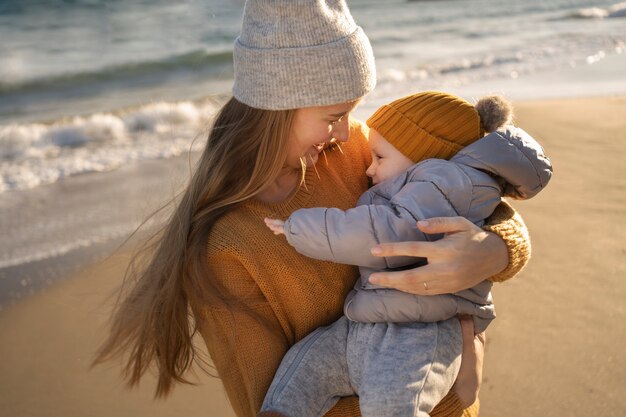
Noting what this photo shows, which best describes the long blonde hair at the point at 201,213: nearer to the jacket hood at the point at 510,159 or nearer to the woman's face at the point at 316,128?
the woman's face at the point at 316,128

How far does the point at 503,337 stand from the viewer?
13.1 feet

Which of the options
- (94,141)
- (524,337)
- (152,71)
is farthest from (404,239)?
(152,71)

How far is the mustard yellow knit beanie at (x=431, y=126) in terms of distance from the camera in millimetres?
2414

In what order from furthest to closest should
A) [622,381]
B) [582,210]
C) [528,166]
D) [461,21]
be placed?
[461,21] → [582,210] → [622,381] → [528,166]

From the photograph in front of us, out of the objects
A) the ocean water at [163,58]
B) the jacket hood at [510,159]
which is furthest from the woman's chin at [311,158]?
the ocean water at [163,58]

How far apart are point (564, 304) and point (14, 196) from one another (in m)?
3.62

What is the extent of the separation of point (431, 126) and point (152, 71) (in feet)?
28.0

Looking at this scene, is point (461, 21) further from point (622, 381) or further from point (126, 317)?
point (126, 317)

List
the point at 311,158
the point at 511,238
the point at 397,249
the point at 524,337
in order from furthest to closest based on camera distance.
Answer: the point at 524,337 → the point at 311,158 → the point at 511,238 → the point at 397,249

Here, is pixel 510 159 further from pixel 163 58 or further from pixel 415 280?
pixel 163 58

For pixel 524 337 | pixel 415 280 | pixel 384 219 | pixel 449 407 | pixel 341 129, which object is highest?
pixel 341 129

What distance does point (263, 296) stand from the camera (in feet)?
7.58

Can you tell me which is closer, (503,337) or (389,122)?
(389,122)

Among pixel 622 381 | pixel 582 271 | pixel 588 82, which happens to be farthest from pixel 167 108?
pixel 622 381
